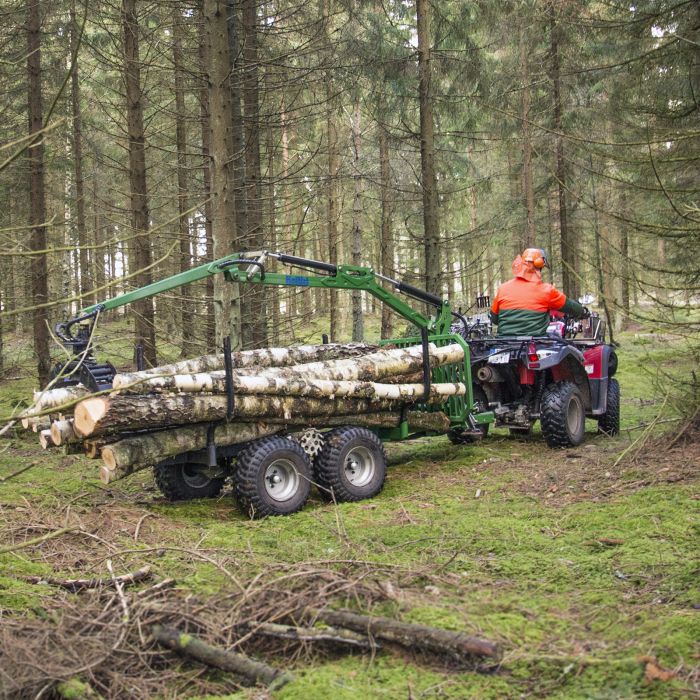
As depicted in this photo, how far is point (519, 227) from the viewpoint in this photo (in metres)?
24.2

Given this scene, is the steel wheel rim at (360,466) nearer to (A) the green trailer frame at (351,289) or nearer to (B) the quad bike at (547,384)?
(A) the green trailer frame at (351,289)

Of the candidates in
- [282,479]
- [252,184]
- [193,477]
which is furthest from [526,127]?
[282,479]

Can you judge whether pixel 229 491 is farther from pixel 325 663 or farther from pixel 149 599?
pixel 325 663

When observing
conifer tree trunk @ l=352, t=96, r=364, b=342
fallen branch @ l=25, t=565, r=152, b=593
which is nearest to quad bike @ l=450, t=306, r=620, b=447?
fallen branch @ l=25, t=565, r=152, b=593

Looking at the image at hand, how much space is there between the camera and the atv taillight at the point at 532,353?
9047 millimetres

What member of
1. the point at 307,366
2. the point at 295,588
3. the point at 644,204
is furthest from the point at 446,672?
the point at 644,204

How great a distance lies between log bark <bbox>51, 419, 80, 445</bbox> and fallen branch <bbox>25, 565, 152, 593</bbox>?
6.20ft

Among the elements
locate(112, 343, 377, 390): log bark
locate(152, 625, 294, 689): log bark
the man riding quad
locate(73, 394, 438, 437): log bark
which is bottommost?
locate(152, 625, 294, 689): log bark

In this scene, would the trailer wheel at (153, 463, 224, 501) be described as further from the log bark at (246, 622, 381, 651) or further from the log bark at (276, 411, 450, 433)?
the log bark at (246, 622, 381, 651)

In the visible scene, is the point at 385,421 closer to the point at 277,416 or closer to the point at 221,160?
the point at 277,416

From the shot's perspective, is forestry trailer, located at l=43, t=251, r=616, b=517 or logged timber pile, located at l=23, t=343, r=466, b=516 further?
forestry trailer, located at l=43, t=251, r=616, b=517

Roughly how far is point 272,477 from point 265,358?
61.2 inches

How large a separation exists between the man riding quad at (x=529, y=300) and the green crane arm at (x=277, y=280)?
2.74 feet

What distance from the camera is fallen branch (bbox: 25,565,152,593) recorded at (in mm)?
4375
